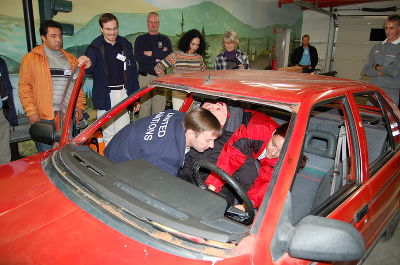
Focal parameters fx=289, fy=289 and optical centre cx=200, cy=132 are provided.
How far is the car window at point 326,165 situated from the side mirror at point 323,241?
30 centimetres

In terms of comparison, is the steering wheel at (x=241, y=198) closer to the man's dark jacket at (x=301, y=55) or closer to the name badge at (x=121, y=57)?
the name badge at (x=121, y=57)

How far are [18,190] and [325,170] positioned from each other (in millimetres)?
2029

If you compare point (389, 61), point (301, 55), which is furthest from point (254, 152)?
point (301, 55)

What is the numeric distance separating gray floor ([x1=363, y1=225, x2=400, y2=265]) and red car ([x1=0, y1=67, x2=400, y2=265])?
583 mm

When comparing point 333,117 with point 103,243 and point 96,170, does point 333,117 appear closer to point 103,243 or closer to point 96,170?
point 96,170

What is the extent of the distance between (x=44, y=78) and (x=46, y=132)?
1518 mm

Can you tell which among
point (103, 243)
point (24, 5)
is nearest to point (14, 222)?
point (103, 243)

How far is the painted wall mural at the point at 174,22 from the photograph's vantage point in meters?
4.01

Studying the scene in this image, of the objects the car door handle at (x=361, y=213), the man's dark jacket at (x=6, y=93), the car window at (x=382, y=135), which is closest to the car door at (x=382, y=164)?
the car window at (x=382, y=135)

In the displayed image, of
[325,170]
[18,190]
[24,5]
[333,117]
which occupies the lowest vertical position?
[325,170]

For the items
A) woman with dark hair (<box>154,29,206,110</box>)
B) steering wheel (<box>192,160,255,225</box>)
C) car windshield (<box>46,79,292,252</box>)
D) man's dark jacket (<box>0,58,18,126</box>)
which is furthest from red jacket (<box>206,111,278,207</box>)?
man's dark jacket (<box>0,58,18,126</box>)

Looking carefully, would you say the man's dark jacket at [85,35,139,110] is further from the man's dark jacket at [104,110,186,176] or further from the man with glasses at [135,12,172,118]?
the man's dark jacket at [104,110,186,176]

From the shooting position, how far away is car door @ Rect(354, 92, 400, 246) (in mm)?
1851

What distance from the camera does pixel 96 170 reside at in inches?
62.1
